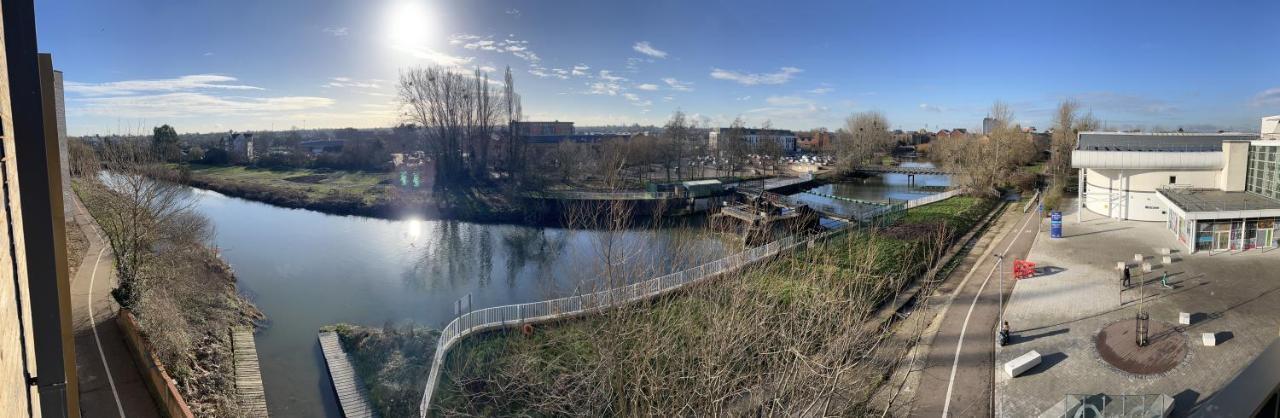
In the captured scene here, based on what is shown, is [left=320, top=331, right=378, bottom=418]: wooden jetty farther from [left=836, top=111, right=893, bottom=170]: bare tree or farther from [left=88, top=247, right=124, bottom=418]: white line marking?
[left=836, top=111, right=893, bottom=170]: bare tree

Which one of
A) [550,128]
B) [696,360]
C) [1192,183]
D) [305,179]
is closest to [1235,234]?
[1192,183]

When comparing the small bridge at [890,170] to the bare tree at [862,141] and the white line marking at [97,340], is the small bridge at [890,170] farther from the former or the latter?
the white line marking at [97,340]

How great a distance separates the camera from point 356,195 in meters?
28.7

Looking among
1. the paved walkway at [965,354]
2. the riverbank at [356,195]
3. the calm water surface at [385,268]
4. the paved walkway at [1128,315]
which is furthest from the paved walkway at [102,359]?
the riverbank at [356,195]

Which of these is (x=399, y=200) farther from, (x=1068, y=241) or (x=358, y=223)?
(x=1068, y=241)

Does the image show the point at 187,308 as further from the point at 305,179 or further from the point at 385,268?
the point at 305,179

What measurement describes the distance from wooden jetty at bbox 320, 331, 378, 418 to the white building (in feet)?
49.1

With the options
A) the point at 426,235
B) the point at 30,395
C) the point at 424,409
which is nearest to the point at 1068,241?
the point at 424,409

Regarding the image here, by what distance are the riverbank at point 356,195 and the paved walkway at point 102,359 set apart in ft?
42.5

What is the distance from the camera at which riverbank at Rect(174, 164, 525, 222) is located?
26.1 metres

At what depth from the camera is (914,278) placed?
39.2 feet

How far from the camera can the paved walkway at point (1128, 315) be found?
23.0ft

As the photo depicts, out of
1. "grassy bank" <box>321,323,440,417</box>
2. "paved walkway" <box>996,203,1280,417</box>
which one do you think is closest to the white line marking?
"grassy bank" <box>321,323,440,417</box>

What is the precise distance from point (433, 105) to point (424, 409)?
25780mm
